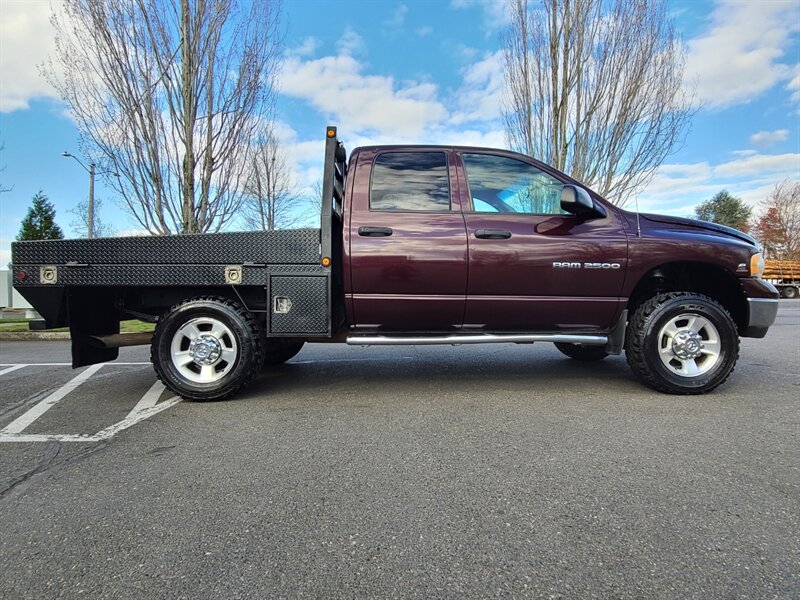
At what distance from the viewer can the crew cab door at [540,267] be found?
154 inches

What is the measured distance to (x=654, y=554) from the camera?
5.83 feet

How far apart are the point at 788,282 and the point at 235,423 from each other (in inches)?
1548

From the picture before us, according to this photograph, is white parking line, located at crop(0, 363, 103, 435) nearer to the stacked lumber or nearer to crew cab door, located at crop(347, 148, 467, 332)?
crew cab door, located at crop(347, 148, 467, 332)

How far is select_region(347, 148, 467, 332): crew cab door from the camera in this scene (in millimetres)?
3881

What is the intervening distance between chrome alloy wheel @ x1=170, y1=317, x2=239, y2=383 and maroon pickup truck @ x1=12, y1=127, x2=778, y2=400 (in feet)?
0.04

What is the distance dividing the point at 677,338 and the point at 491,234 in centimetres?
185

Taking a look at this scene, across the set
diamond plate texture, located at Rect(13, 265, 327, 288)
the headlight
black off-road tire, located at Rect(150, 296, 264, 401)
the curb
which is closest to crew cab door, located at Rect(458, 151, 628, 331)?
the headlight

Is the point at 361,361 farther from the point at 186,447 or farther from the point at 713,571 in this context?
the point at 713,571

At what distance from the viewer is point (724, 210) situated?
178 feet

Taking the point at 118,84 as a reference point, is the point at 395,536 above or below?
below

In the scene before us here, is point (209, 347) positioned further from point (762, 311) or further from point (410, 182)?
point (762, 311)

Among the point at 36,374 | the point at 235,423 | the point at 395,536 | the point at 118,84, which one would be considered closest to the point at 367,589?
the point at 395,536

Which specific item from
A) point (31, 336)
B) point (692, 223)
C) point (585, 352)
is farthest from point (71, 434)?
point (31, 336)

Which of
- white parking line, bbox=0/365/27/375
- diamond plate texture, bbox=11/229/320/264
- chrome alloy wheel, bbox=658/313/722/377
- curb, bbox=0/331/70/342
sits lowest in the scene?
white parking line, bbox=0/365/27/375
